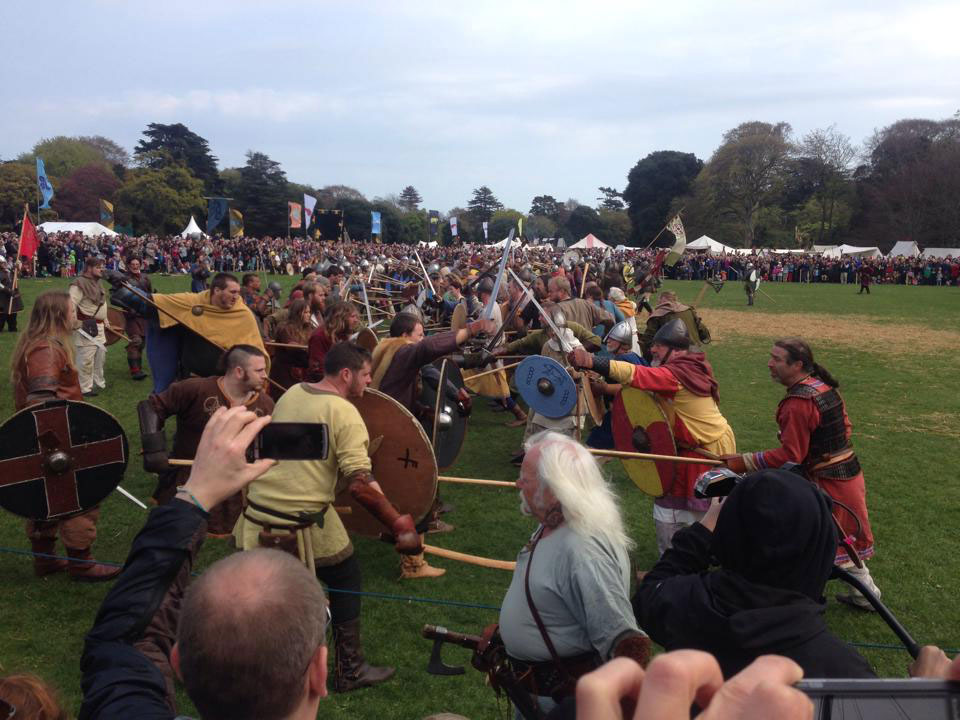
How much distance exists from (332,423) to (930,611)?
13.2 ft

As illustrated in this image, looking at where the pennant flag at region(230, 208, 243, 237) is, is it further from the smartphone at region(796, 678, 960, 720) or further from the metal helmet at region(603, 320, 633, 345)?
the smartphone at region(796, 678, 960, 720)

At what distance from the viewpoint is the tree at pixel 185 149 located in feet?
229

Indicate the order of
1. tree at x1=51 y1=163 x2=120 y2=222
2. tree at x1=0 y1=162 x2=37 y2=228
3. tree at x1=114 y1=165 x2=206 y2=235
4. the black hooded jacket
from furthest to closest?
tree at x1=51 y1=163 x2=120 y2=222, tree at x1=114 y1=165 x2=206 y2=235, tree at x1=0 y1=162 x2=37 y2=228, the black hooded jacket

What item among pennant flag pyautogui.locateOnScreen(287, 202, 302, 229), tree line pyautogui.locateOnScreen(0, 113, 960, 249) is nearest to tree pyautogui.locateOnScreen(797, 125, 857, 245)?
tree line pyautogui.locateOnScreen(0, 113, 960, 249)

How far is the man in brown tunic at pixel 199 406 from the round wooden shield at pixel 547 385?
6.96ft

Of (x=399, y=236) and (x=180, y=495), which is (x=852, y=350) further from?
(x=399, y=236)

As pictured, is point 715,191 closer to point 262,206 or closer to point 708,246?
point 708,246

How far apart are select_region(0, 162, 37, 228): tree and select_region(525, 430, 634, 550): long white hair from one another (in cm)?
5614

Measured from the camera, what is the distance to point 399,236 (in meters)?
67.2

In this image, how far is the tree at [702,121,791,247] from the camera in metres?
60.5

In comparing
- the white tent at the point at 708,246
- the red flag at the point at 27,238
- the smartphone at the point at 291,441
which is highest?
the red flag at the point at 27,238

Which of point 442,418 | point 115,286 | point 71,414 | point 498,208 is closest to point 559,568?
point 71,414

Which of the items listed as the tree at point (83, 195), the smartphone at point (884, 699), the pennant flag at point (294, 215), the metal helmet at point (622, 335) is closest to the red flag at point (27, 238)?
the metal helmet at point (622, 335)

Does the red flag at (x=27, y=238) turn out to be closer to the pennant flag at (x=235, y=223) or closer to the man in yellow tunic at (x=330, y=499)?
the man in yellow tunic at (x=330, y=499)
